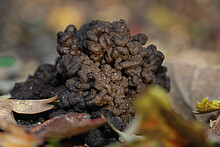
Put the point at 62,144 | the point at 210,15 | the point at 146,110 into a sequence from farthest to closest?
the point at 210,15
the point at 62,144
the point at 146,110

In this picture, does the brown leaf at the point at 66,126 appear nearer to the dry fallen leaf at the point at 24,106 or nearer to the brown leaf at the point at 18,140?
the brown leaf at the point at 18,140

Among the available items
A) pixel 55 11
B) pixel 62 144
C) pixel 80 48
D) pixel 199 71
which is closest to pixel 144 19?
pixel 55 11

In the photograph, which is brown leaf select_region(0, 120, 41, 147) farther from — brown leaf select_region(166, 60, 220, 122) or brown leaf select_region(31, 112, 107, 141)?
brown leaf select_region(166, 60, 220, 122)

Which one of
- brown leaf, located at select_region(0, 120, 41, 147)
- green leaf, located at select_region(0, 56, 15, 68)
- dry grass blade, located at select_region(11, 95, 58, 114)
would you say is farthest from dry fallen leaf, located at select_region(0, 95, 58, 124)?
green leaf, located at select_region(0, 56, 15, 68)

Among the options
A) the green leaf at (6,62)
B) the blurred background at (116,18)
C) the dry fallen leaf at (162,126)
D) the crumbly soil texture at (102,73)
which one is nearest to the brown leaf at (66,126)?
the crumbly soil texture at (102,73)

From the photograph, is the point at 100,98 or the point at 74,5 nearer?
the point at 100,98

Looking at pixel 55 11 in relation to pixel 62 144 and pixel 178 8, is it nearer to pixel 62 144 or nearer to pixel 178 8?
pixel 178 8
